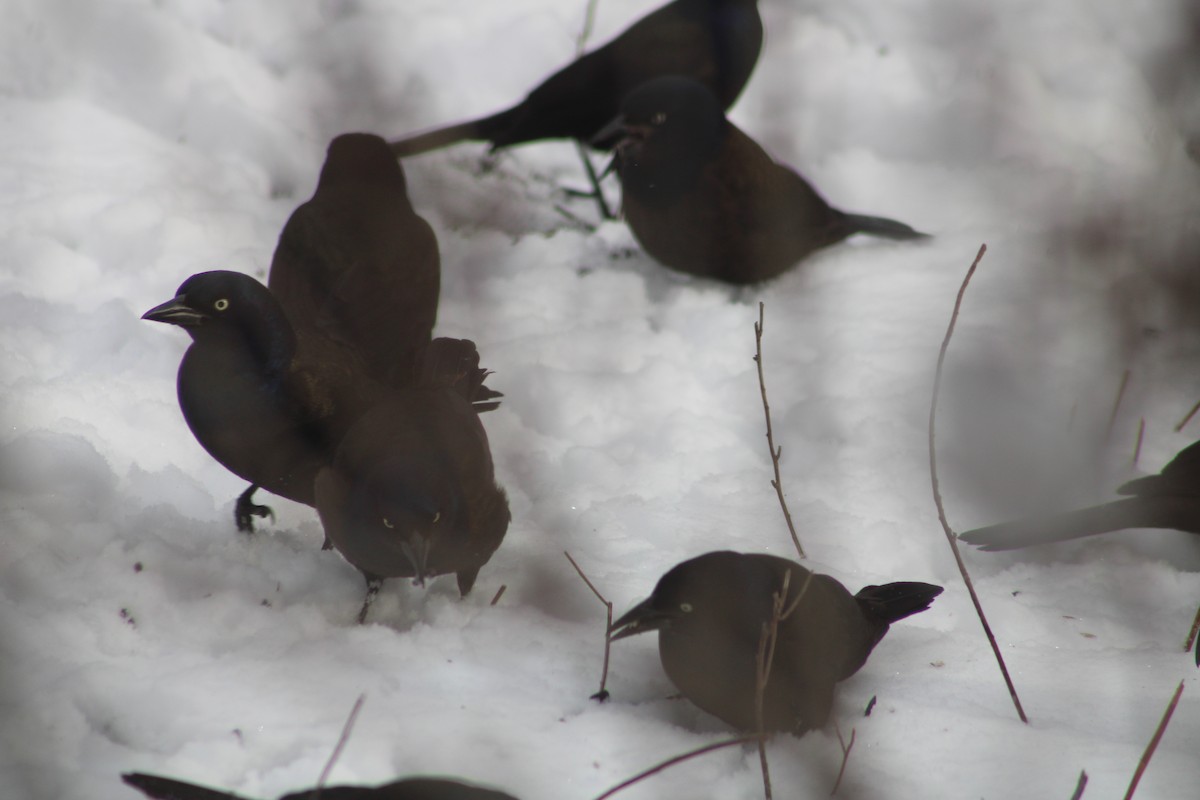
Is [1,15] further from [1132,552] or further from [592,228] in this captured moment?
[1132,552]

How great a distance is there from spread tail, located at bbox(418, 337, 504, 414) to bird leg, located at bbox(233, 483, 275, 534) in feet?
1.82

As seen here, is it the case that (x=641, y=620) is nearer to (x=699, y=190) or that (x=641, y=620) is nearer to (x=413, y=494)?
(x=413, y=494)

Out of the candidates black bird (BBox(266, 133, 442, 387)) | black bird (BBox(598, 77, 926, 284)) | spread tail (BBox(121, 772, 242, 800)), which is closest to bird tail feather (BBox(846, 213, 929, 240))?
black bird (BBox(598, 77, 926, 284))

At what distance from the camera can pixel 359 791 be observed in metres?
1.67

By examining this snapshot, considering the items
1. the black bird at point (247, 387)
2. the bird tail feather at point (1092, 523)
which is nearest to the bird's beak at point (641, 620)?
the bird tail feather at point (1092, 523)

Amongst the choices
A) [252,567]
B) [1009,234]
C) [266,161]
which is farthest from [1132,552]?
[266,161]

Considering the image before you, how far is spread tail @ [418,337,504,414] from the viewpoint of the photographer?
10.2 ft

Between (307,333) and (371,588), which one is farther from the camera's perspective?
(307,333)

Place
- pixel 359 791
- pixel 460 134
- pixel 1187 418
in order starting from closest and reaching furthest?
1. pixel 359 791
2. pixel 1187 418
3. pixel 460 134

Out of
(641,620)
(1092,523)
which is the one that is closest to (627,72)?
(1092,523)

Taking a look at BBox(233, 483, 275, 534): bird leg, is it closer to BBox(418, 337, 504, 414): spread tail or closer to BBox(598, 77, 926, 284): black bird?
BBox(418, 337, 504, 414): spread tail

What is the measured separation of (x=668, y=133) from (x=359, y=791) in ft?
11.2

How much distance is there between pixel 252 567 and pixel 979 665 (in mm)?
1802

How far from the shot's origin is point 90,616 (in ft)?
7.85
